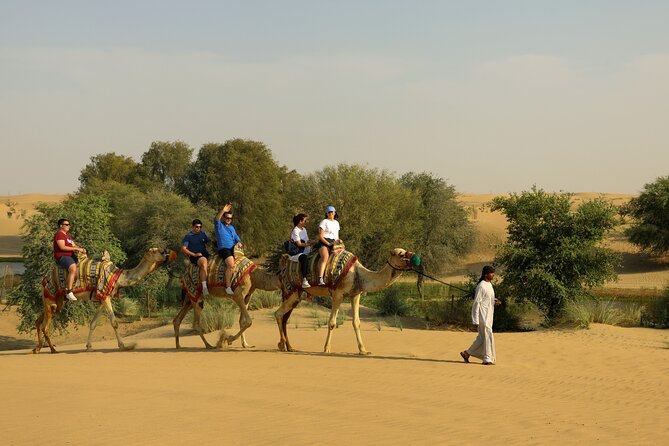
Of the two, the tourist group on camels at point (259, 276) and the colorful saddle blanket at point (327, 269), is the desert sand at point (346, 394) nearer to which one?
the tourist group on camels at point (259, 276)

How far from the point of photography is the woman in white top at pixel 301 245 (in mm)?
16156

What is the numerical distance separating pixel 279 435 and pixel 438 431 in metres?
1.89

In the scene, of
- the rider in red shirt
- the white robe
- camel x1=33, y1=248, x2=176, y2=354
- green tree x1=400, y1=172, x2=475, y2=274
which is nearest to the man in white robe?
the white robe

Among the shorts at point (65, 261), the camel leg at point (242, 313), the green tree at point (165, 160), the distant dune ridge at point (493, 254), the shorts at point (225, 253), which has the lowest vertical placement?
the distant dune ridge at point (493, 254)

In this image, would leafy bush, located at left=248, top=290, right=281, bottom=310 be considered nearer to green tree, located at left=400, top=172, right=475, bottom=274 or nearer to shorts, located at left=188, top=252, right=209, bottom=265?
shorts, located at left=188, top=252, right=209, bottom=265

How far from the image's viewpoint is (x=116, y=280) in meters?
17.8

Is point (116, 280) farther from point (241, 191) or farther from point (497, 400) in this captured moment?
point (241, 191)

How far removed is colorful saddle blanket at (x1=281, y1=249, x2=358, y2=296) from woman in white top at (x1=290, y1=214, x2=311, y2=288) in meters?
0.08

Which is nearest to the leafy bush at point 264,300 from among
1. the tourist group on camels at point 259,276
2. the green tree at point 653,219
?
the tourist group on camels at point 259,276

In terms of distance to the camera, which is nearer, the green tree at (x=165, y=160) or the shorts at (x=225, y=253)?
the shorts at (x=225, y=253)

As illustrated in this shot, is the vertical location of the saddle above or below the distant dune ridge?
above

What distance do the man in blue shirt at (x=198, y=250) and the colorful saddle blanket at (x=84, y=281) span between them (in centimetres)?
194

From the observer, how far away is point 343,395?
12.2 m

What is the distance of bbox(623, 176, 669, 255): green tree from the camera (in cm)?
5141
